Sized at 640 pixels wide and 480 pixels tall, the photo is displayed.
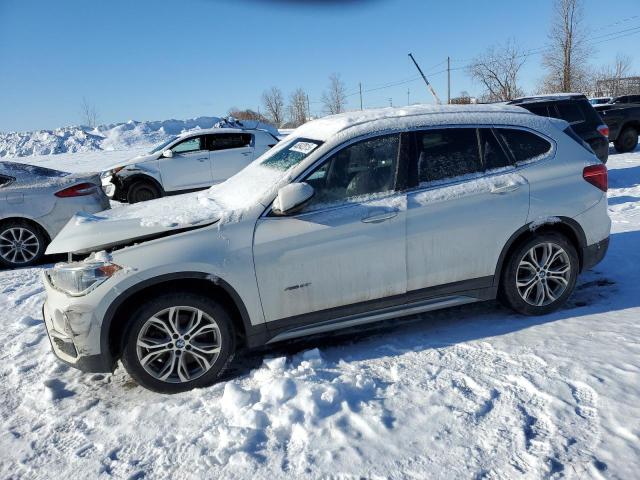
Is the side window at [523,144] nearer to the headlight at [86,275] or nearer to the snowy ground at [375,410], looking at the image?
the snowy ground at [375,410]

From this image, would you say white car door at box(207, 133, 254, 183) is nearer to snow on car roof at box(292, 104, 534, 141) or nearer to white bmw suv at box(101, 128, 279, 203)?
white bmw suv at box(101, 128, 279, 203)

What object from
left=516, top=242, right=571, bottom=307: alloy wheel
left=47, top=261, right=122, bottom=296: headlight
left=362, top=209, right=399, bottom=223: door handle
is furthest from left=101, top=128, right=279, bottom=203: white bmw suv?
left=516, top=242, right=571, bottom=307: alloy wheel

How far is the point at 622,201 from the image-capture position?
323 inches

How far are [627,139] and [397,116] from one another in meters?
14.4

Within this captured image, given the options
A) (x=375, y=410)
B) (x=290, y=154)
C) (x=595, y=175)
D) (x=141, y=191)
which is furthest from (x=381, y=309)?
(x=141, y=191)

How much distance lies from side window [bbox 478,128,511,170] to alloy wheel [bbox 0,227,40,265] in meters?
6.11

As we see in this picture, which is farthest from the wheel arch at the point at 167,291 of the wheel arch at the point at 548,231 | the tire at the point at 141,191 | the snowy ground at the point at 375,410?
the tire at the point at 141,191

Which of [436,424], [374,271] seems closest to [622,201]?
[374,271]

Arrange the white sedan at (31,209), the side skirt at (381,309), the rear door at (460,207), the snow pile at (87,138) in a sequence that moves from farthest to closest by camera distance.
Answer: the snow pile at (87,138) → the white sedan at (31,209) → the rear door at (460,207) → the side skirt at (381,309)

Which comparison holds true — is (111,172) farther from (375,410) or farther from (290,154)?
(375,410)

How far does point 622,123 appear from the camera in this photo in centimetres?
1501

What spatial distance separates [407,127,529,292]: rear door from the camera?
3730mm

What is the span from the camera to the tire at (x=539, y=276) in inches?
160

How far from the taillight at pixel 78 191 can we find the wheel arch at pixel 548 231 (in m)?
5.88
